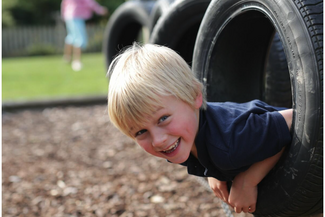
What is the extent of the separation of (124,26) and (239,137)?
3835mm

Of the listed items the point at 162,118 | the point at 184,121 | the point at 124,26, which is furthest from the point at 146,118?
the point at 124,26

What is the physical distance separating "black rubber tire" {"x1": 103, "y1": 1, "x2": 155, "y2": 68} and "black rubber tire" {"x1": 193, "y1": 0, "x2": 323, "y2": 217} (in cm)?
250

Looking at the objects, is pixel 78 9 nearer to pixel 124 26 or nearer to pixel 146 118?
pixel 124 26

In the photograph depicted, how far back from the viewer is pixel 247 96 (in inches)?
105

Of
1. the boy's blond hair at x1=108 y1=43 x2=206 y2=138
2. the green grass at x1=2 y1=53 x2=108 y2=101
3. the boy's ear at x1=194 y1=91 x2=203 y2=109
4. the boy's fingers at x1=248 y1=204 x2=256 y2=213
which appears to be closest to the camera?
the boy's blond hair at x1=108 y1=43 x2=206 y2=138

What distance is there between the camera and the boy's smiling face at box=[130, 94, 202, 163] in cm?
175

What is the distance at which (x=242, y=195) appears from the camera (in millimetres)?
1990

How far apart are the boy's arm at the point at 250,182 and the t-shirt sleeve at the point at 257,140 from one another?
0.06 meters

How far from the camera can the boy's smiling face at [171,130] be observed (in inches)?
69.0

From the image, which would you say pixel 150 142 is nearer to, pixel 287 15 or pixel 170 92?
pixel 170 92

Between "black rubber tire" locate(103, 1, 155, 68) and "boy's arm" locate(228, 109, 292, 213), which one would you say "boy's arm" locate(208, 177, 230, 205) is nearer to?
"boy's arm" locate(228, 109, 292, 213)

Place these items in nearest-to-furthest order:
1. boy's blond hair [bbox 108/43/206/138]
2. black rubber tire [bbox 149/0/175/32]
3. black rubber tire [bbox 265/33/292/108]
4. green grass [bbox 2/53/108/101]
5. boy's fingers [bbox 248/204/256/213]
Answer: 1. boy's blond hair [bbox 108/43/206/138]
2. boy's fingers [bbox 248/204/256/213]
3. black rubber tire [bbox 265/33/292/108]
4. black rubber tire [bbox 149/0/175/32]
5. green grass [bbox 2/53/108/101]

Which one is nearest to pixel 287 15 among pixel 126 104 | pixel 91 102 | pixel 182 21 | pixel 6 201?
pixel 126 104

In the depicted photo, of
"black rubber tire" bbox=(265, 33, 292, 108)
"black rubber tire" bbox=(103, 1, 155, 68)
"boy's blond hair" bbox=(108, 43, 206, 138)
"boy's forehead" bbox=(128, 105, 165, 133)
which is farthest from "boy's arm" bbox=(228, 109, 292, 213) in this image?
"black rubber tire" bbox=(103, 1, 155, 68)
